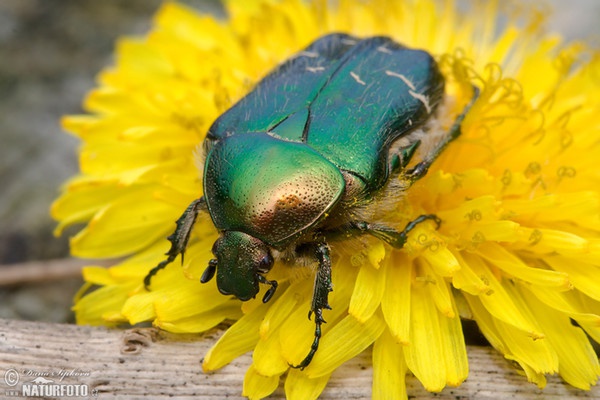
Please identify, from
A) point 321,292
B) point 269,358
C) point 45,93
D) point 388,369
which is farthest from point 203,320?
point 45,93

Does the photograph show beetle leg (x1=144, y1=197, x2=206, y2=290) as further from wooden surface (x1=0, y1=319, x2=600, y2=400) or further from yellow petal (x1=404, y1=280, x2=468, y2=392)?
yellow petal (x1=404, y1=280, x2=468, y2=392)

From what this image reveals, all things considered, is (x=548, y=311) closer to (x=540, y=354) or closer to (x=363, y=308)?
(x=540, y=354)

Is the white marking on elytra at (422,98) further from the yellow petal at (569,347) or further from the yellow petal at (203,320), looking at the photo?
the yellow petal at (203,320)

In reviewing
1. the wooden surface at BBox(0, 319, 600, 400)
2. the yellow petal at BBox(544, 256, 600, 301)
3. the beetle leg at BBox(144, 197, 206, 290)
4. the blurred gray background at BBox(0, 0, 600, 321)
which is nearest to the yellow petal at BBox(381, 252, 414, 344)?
the wooden surface at BBox(0, 319, 600, 400)

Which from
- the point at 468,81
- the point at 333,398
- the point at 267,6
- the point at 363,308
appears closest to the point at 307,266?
the point at 363,308

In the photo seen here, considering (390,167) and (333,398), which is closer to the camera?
(333,398)

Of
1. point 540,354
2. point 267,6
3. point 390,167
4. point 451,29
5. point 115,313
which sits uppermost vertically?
point 451,29

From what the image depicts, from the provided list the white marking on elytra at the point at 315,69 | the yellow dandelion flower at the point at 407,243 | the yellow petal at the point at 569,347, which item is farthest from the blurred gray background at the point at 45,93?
the yellow petal at the point at 569,347
